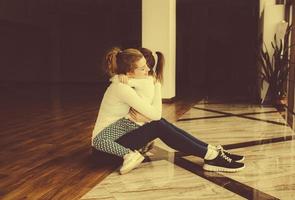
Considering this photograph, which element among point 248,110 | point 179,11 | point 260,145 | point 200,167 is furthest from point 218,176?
point 179,11

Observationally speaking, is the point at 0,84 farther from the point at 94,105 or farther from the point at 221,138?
the point at 221,138

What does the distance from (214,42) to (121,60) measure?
1111 centimetres

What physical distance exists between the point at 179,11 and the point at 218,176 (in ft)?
37.6

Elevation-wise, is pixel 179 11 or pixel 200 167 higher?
pixel 179 11

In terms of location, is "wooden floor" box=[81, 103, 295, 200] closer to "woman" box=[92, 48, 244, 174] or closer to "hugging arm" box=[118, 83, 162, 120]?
"woman" box=[92, 48, 244, 174]

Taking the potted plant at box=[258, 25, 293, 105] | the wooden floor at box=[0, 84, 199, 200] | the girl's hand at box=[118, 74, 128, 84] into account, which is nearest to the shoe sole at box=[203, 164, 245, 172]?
the wooden floor at box=[0, 84, 199, 200]

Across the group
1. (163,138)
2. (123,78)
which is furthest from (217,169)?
(123,78)

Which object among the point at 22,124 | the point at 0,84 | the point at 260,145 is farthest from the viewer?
the point at 0,84

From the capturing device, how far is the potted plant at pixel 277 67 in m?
6.70

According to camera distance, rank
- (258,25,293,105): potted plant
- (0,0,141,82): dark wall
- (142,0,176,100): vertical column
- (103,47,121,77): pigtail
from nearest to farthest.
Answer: (103,47,121,77): pigtail → (258,25,293,105): potted plant → (142,0,176,100): vertical column → (0,0,141,82): dark wall

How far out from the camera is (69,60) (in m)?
14.4

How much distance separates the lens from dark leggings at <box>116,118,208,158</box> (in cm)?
274

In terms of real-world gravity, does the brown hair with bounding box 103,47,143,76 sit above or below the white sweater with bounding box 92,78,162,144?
above

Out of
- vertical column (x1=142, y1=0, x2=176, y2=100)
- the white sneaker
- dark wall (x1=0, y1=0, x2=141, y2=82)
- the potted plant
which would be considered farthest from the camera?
dark wall (x1=0, y1=0, x2=141, y2=82)
